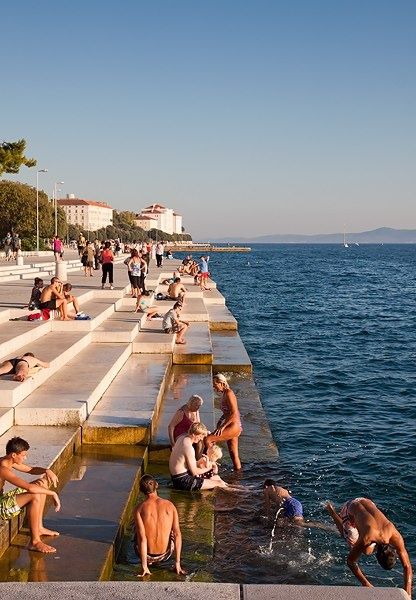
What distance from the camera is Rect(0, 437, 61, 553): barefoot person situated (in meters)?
6.36

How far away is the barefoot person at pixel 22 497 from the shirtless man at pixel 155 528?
789 millimetres

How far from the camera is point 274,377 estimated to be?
18.9 metres

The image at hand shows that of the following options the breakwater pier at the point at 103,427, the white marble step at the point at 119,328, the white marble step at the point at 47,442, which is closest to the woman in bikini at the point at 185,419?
the breakwater pier at the point at 103,427

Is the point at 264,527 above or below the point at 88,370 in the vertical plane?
below

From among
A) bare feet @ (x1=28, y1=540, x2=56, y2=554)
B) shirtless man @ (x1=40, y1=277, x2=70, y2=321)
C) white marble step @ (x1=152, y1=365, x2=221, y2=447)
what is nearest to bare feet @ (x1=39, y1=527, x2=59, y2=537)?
bare feet @ (x1=28, y1=540, x2=56, y2=554)

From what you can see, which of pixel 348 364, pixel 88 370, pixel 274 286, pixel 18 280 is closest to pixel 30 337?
pixel 88 370

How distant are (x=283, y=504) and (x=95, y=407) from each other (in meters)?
3.37

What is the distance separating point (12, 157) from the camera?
30266 millimetres

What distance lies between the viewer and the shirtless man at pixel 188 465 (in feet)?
28.2

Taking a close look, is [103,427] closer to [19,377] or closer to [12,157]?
[19,377]

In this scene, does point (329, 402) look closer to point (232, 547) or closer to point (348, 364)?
point (348, 364)

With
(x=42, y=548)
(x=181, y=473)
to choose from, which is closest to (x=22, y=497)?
(x=42, y=548)

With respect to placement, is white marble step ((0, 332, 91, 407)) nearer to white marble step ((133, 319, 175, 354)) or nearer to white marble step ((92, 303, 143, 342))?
white marble step ((92, 303, 143, 342))

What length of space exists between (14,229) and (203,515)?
58810mm
